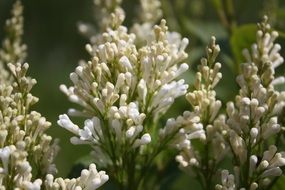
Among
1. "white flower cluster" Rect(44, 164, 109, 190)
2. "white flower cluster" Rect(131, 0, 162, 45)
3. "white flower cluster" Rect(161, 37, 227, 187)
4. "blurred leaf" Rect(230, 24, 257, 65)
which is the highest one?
"white flower cluster" Rect(131, 0, 162, 45)

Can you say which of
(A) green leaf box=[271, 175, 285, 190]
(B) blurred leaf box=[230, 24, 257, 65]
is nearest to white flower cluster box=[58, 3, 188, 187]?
(A) green leaf box=[271, 175, 285, 190]

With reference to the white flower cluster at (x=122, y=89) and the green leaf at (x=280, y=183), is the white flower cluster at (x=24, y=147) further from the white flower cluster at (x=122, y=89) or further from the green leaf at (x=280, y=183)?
the green leaf at (x=280, y=183)

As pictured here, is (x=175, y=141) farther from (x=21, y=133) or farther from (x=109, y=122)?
(x=21, y=133)

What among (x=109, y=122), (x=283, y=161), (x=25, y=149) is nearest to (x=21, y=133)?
(x=25, y=149)

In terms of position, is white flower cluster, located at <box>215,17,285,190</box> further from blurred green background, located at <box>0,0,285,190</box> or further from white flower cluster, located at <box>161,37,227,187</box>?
blurred green background, located at <box>0,0,285,190</box>

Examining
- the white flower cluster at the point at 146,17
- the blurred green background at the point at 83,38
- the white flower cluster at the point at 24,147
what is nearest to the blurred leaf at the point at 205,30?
the blurred green background at the point at 83,38

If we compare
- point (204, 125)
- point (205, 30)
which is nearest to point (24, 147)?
point (204, 125)

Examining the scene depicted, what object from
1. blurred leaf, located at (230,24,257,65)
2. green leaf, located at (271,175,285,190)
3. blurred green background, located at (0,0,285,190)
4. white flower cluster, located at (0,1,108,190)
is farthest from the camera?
blurred green background, located at (0,0,285,190)
